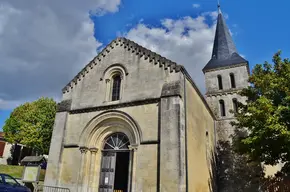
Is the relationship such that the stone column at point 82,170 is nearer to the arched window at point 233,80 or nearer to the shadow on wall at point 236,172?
the shadow on wall at point 236,172

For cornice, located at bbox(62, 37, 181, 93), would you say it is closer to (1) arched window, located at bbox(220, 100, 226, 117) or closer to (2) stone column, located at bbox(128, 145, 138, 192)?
(2) stone column, located at bbox(128, 145, 138, 192)

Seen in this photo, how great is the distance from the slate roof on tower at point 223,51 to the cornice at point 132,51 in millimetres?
11085

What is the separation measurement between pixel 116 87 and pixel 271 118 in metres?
8.67

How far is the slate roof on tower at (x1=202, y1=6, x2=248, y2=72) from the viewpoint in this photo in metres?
22.8

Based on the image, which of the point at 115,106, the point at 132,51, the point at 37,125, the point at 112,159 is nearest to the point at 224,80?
the point at 132,51

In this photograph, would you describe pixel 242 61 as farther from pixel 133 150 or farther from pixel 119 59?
pixel 133 150

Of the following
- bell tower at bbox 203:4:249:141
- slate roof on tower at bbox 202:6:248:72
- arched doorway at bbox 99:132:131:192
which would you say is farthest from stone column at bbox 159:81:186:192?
slate roof on tower at bbox 202:6:248:72

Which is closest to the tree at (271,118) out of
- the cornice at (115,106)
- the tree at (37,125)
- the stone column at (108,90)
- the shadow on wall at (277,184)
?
the shadow on wall at (277,184)

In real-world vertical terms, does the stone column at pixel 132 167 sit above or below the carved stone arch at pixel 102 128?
below

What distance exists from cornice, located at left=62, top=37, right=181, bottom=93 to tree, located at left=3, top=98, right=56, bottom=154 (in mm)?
16200

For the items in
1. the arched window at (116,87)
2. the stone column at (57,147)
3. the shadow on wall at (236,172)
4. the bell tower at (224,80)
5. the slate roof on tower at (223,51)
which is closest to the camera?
the stone column at (57,147)

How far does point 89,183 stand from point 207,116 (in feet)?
31.3

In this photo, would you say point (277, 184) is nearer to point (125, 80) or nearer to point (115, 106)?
point (115, 106)

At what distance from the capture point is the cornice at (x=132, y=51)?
42.5 feet
